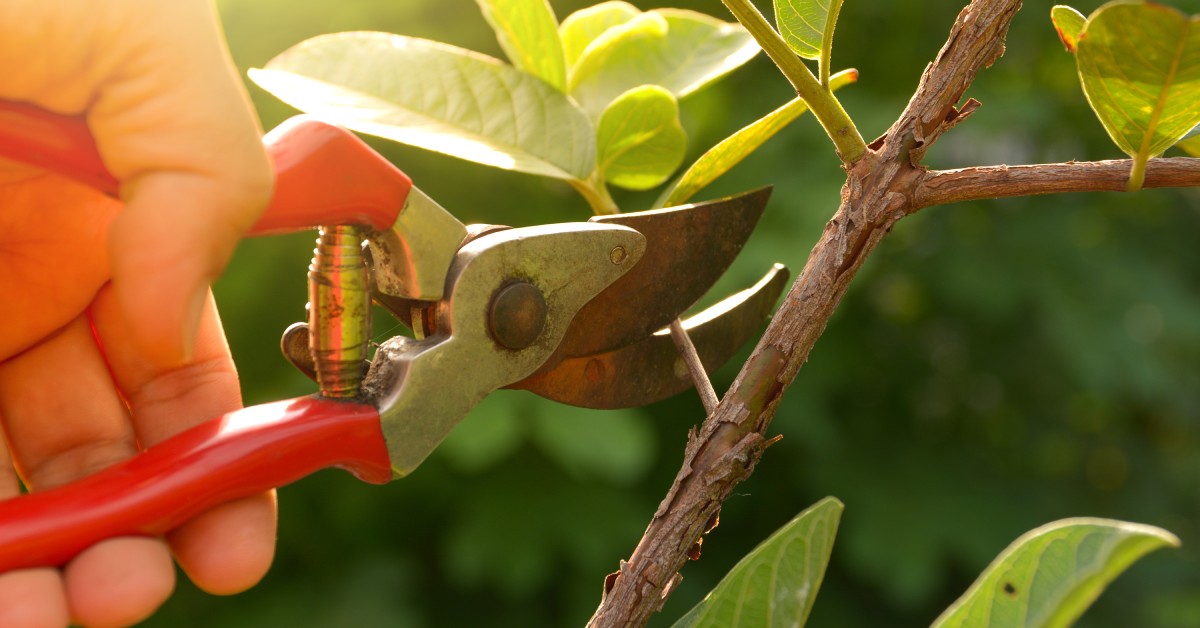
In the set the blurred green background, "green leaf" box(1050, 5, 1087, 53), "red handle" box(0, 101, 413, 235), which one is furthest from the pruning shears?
the blurred green background

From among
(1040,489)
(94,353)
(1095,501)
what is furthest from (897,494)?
(94,353)

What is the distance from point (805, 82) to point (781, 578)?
0.32 m

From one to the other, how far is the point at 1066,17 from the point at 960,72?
8 centimetres

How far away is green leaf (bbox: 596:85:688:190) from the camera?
0.79m

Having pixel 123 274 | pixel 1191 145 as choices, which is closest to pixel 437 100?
pixel 123 274

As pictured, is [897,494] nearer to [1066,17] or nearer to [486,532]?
[486,532]

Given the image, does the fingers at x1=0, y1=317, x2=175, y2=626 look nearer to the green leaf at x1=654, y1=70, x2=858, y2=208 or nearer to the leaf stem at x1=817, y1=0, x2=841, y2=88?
the green leaf at x1=654, y1=70, x2=858, y2=208

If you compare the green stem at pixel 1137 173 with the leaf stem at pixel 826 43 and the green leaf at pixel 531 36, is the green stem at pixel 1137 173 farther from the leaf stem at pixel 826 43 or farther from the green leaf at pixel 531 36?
the green leaf at pixel 531 36

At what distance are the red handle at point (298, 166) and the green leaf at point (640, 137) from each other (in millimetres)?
181

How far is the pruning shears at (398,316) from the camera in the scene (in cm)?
64

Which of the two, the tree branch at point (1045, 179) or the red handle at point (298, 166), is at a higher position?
the red handle at point (298, 166)

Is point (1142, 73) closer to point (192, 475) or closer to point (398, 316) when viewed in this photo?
point (398, 316)

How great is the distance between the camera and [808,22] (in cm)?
70

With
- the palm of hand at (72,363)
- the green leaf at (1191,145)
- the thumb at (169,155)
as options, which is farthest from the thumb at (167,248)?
the green leaf at (1191,145)
